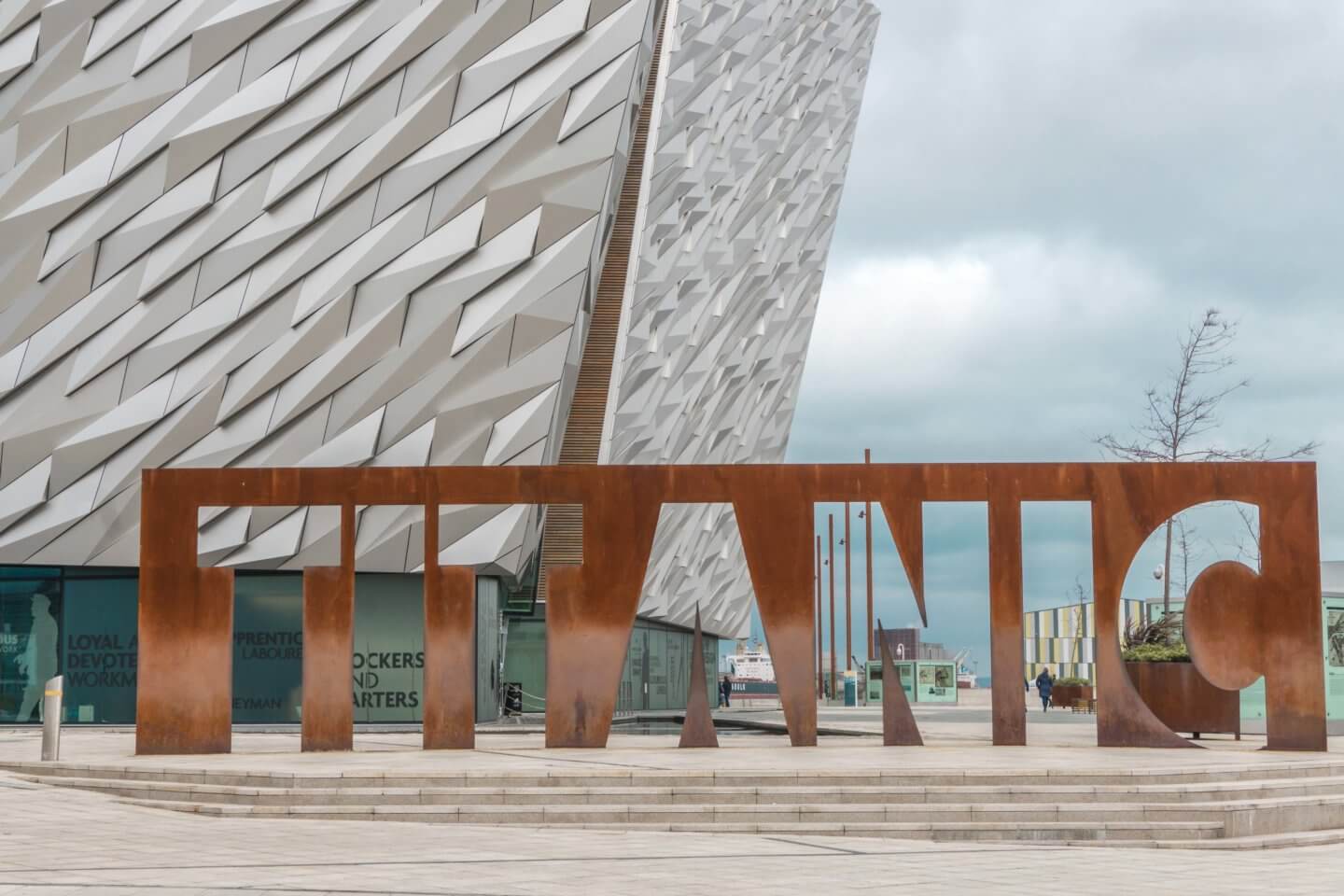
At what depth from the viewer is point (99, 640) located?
97.0 ft

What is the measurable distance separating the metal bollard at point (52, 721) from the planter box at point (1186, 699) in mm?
13979

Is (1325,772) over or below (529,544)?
below

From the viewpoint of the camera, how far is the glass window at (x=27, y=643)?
97.1 feet

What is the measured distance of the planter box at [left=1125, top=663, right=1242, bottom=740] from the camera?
69.8ft

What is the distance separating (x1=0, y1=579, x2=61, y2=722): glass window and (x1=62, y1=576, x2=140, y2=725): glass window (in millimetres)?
276

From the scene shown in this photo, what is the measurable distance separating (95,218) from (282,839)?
17.4 meters

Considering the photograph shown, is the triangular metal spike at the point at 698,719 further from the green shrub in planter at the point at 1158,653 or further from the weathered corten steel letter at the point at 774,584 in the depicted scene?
the green shrub in planter at the point at 1158,653

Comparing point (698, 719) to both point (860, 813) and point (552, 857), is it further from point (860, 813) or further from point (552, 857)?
point (552, 857)

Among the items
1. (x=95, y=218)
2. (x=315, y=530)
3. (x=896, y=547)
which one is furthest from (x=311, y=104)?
(x=896, y=547)

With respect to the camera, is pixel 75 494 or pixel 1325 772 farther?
pixel 75 494

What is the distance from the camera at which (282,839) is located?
12875 millimetres

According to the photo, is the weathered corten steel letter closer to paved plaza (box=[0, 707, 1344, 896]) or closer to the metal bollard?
the metal bollard

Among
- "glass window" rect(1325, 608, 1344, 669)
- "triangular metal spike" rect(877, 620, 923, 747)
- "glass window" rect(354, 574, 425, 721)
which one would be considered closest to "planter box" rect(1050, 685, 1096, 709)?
"glass window" rect(1325, 608, 1344, 669)

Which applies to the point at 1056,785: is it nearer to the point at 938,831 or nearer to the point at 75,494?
the point at 938,831
